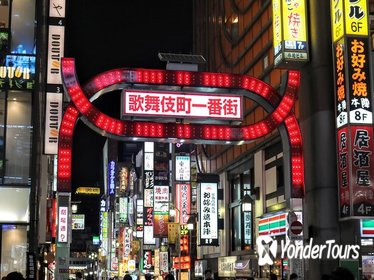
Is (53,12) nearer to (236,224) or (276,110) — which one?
(276,110)

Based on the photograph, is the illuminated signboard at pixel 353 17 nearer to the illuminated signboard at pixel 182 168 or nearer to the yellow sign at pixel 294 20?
the yellow sign at pixel 294 20

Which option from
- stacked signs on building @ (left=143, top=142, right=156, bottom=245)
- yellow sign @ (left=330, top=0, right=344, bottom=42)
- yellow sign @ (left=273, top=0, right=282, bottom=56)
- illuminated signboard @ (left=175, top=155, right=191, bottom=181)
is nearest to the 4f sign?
yellow sign @ (left=273, top=0, right=282, bottom=56)

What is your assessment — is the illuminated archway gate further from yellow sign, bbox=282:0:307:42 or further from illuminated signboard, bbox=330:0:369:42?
illuminated signboard, bbox=330:0:369:42

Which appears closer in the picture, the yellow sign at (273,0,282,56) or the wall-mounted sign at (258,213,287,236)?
the yellow sign at (273,0,282,56)

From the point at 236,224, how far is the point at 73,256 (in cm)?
13977

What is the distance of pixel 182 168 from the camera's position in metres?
45.8

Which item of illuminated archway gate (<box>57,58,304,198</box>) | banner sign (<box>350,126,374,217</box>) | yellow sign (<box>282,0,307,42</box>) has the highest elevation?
yellow sign (<box>282,0,307,42</box>)

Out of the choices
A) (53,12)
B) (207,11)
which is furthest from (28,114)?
(207,11)

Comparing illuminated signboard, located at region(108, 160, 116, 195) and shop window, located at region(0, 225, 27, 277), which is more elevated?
illuminated signboard, located at region(108, 160, 116, 195)

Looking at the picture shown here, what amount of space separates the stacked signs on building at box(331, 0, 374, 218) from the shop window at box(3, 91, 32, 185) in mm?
11516

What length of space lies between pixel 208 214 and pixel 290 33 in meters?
17.6

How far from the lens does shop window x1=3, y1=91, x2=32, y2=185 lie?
23.4 m

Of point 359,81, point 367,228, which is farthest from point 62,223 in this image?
point 367,228

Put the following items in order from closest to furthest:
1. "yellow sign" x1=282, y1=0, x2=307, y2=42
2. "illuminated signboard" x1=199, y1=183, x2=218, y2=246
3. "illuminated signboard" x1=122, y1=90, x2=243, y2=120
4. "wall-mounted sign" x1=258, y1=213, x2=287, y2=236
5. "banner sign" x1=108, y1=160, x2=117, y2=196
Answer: "illuminated signboard" x1=122, y1=90, x2=243, y2=120 < "yellow sign" x1=282, y1=0, x2=307, y2=42 < "wall-mounted sign" x1=258, y1=213, x2=287, y2=236 < "illuminated signboard" x1=199, y1=183, x2=218, y2=246 < "banner sign" x1=108, y1=160, x2=117, y2=196
